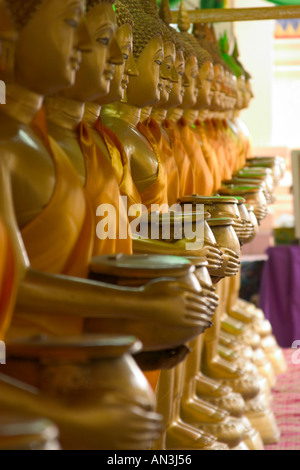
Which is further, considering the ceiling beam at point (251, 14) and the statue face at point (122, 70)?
the ceiling beam at point (251, 14)

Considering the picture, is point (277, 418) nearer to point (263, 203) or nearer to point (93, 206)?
point (263, 203)

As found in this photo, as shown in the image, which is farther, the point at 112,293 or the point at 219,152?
the point at 219,152

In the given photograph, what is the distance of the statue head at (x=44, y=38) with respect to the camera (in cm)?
162

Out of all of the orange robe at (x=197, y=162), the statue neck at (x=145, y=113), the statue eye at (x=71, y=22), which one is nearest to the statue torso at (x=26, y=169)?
the statue eye at (x=71, y=22)

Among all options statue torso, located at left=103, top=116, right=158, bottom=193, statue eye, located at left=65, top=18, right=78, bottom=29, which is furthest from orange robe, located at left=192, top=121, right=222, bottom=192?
statue eye, located at left=65, top=18, right=78, bottom=29

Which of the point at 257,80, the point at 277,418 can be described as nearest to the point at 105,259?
the point at 277,418

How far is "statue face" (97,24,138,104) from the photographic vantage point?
2.14 m

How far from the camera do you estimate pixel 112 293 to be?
1541mm

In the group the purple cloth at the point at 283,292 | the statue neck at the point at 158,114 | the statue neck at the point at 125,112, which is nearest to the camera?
the statue neck at the point at 125,112

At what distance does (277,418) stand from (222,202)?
6.66 ft

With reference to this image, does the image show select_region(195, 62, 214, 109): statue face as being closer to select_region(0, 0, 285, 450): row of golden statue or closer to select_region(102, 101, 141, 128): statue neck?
select_region(0, 0, 285, 450): row of golden statue

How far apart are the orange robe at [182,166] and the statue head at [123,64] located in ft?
2.98

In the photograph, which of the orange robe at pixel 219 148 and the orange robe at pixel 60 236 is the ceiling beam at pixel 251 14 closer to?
the orange robe at pixel 219 148

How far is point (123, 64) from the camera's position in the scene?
2.16 m
